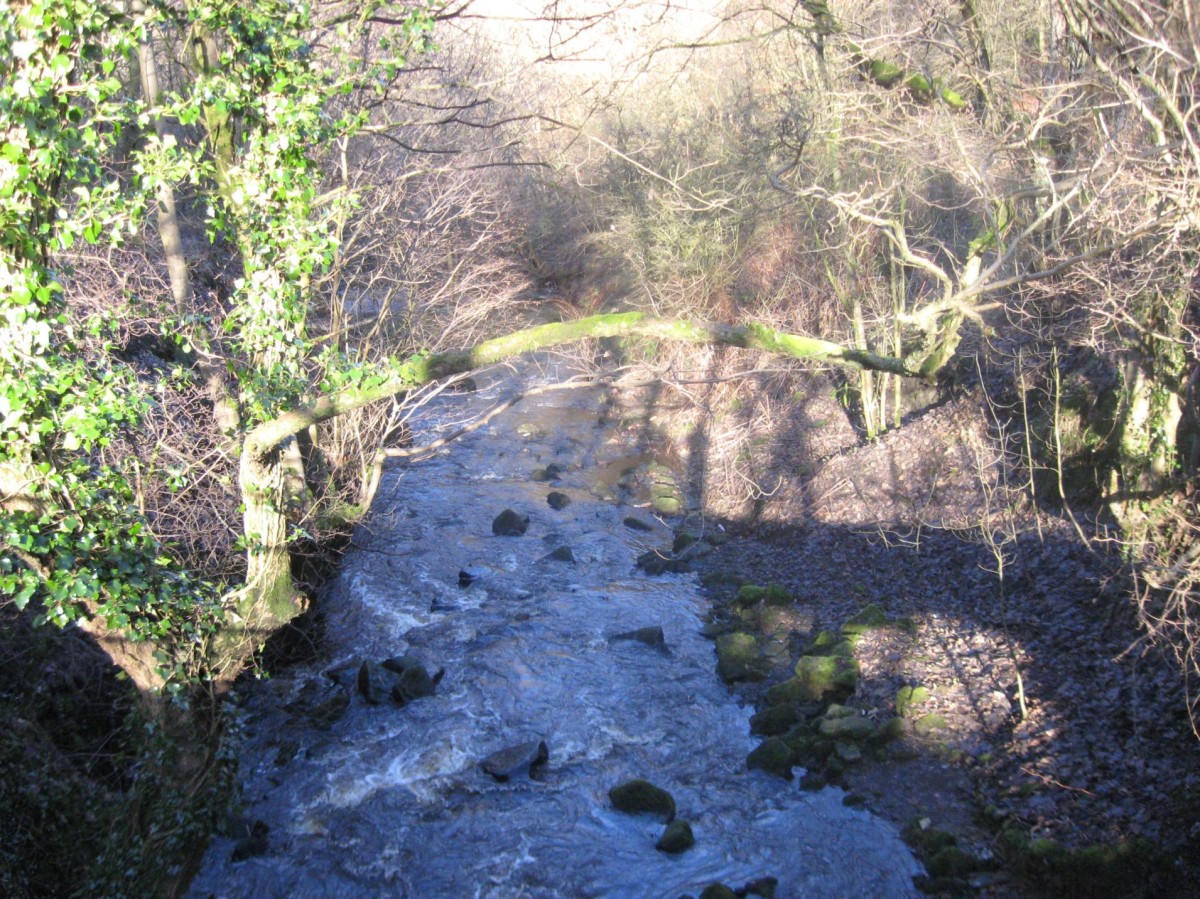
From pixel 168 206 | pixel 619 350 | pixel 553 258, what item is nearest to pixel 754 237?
pixel 619 350

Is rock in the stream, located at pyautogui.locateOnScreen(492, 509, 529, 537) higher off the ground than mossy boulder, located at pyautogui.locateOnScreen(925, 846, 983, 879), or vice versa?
mossy boulder, located at pyautogui.locateOnScreen(925, 846, 983, 879)

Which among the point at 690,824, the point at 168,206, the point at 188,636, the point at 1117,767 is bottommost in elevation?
the point at 690,824

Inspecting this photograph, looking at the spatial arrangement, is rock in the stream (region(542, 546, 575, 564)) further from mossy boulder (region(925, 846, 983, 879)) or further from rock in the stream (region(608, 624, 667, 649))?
mossy boulder (region(925, 846, 983, 879))

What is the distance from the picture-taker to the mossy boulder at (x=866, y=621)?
Result: 11476 millimetres

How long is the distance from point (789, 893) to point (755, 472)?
1002 cm

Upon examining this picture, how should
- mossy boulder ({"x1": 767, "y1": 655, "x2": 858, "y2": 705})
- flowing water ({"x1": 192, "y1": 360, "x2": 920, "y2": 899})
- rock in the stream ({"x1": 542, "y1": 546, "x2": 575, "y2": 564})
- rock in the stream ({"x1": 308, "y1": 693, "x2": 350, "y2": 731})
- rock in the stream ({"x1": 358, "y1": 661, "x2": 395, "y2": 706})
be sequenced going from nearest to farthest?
flowing water ({"x1": 192, "y1": 360, "x2": 920, "y2": 899}) < rock in the stream ({"x1": 308, "y1": 693, "x2": 350, "y2": 731}) < mossy boulder ({"x1": 767, "y1": 655, "x2": 858, "y2": 705}) < rock in the stream ({"x1": 358, "y1": 661, "x2": 395, "y2": 706}) < rock in the stream ({"x1": 542, "y1": 546, "x2": 575, "y2": 564})

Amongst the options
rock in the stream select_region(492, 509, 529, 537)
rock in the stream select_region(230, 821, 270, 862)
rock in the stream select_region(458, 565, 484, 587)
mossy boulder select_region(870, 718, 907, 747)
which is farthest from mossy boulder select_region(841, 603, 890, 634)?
rock in the stream select_region(230, 821, 270, 862)

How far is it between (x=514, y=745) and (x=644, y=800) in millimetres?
1761

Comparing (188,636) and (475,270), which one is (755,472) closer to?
(475,270)

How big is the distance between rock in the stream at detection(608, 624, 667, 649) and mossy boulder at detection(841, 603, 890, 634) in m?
2.47

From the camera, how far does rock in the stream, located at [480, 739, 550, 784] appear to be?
938 centimetres

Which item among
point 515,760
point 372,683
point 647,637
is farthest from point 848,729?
point 372,683

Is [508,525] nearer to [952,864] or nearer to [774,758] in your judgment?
[774,758]

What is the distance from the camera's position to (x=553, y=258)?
86.4 ft
